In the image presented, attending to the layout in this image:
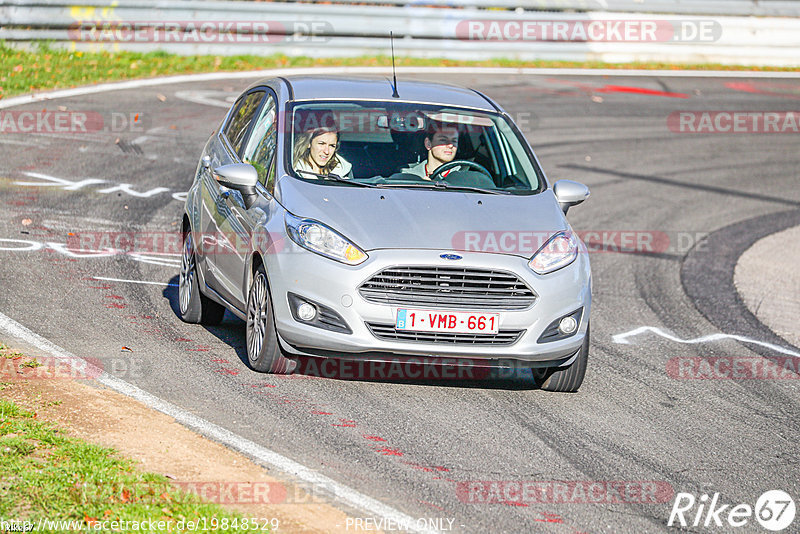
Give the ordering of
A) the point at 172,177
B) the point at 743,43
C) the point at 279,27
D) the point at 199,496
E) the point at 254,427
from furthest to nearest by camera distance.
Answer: the point at 743,43 < the point at 279,27 < the point at 172,177 < the point at 254,427 < the point at 199,496

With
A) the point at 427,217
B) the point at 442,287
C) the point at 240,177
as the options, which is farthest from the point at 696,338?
the point at 240,177

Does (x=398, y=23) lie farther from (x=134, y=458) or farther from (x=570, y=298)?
(x=134, y=458)

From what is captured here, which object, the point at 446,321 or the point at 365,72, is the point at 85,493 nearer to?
the point at 446,321

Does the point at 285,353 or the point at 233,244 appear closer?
the point at 285,353

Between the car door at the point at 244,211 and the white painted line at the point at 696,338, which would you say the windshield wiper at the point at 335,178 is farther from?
the white painted line at the point at 696,338

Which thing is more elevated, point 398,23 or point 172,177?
point 398,23

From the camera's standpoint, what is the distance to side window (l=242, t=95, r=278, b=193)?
26.0 feet

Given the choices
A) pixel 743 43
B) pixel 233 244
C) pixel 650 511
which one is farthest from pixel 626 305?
pixel 743 43

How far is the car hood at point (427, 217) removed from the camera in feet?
23.4

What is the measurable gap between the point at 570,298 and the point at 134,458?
2.94m

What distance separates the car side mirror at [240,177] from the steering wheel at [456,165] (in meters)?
1.28

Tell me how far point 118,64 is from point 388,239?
47.9ft

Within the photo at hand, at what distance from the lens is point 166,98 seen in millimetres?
18375

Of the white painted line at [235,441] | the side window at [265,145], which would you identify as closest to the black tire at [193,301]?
the side window at [265,145]
